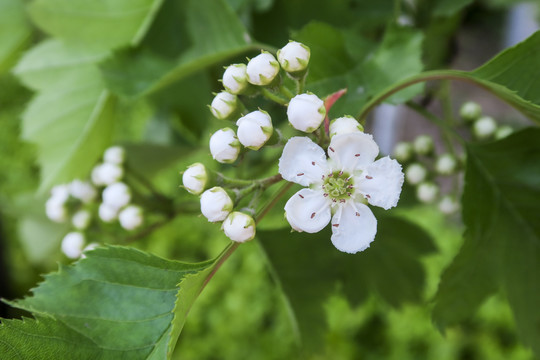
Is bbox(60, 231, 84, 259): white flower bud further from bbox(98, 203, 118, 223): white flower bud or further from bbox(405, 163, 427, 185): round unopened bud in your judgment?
bbox(405, 163, 427, 185): round unopened bud

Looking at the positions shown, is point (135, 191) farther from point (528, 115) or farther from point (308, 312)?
point (528, 115)

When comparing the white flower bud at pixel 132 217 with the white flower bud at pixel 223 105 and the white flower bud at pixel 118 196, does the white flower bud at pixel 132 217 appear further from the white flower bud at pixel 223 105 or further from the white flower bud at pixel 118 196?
the white flower bud at pixel 223 105

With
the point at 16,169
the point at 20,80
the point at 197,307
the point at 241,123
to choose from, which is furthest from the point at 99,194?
the point at 16,169

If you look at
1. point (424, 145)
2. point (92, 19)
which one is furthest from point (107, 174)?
point (424, 145)

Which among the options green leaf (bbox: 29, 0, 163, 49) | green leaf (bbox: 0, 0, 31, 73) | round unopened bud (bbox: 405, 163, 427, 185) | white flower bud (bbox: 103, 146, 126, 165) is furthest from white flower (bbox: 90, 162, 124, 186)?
round unopened bud (bbox: 405, 163, 427, 185)

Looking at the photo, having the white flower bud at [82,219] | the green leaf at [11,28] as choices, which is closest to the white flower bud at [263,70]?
the white flower bud at [82,219]
